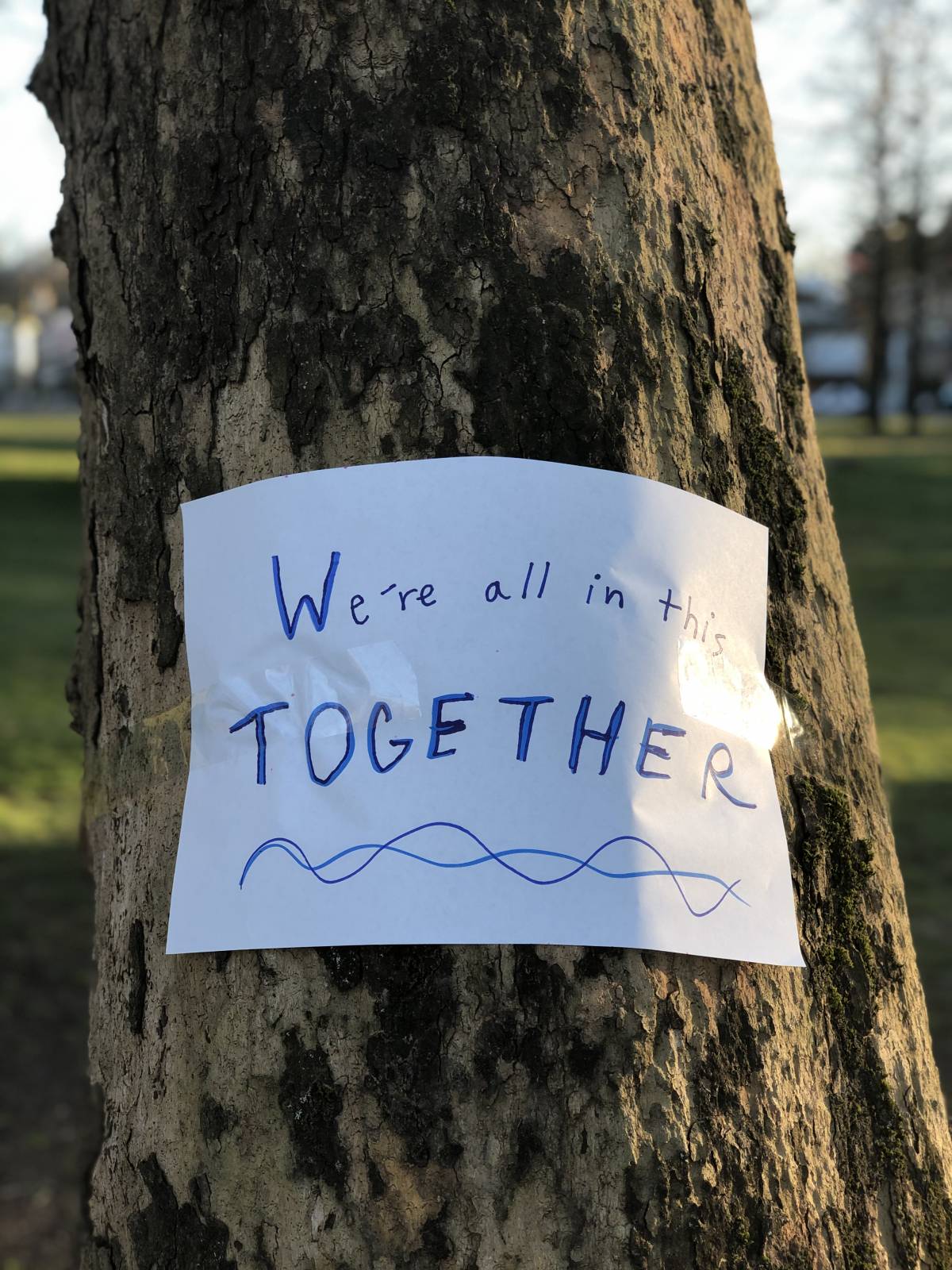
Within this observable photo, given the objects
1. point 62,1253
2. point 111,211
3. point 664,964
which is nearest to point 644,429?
point 664,964

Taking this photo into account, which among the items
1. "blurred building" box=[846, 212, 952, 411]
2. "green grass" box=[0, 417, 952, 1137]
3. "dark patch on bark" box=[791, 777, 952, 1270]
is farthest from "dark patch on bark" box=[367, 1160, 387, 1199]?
"blurred building" box=[846, 212, 952, 411]

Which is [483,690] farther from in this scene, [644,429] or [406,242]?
[406,242]

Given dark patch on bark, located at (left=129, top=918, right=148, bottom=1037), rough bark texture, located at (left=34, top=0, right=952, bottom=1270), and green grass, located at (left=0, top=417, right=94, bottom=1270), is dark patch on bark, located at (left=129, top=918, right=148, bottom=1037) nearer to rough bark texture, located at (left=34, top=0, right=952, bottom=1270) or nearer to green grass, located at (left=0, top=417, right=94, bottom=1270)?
rough bark texture, located at (left=34, top=0, right=952, bottom=1270)

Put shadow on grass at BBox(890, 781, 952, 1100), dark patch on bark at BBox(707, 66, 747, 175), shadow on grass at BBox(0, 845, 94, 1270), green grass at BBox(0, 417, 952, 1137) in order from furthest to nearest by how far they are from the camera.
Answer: green grass at BBox(0, 417, 952, 1137) → shadow on grass at BBox(890, 781, 952, 1100) → shadow on grass at BBox(0, 845, 94, 1270) → dark patch on bark at BBox(707, 66, 747, 175)

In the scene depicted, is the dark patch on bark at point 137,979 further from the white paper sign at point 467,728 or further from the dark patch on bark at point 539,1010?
the dark patch on bark at point 539,1010

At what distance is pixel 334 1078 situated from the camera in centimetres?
94

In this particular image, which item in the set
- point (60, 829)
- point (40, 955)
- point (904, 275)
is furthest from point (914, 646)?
point (904, 275)

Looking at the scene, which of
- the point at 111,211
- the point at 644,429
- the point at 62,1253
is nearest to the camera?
the point at 644,429

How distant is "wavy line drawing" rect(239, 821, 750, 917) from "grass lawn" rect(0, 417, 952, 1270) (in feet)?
2.82

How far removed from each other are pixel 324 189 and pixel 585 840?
0.59m

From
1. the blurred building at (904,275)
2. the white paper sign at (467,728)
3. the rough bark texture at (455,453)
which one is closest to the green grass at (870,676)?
the rough bark texture at (455,453)

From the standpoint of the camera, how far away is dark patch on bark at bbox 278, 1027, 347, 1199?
0.93 m

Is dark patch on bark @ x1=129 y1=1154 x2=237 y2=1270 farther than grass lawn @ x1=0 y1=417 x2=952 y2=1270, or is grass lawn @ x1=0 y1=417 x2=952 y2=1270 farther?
grass lawn @ x1=0 y1=417 x2=952 y2=1270

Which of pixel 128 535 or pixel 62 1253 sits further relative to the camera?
pixel 62 1253
